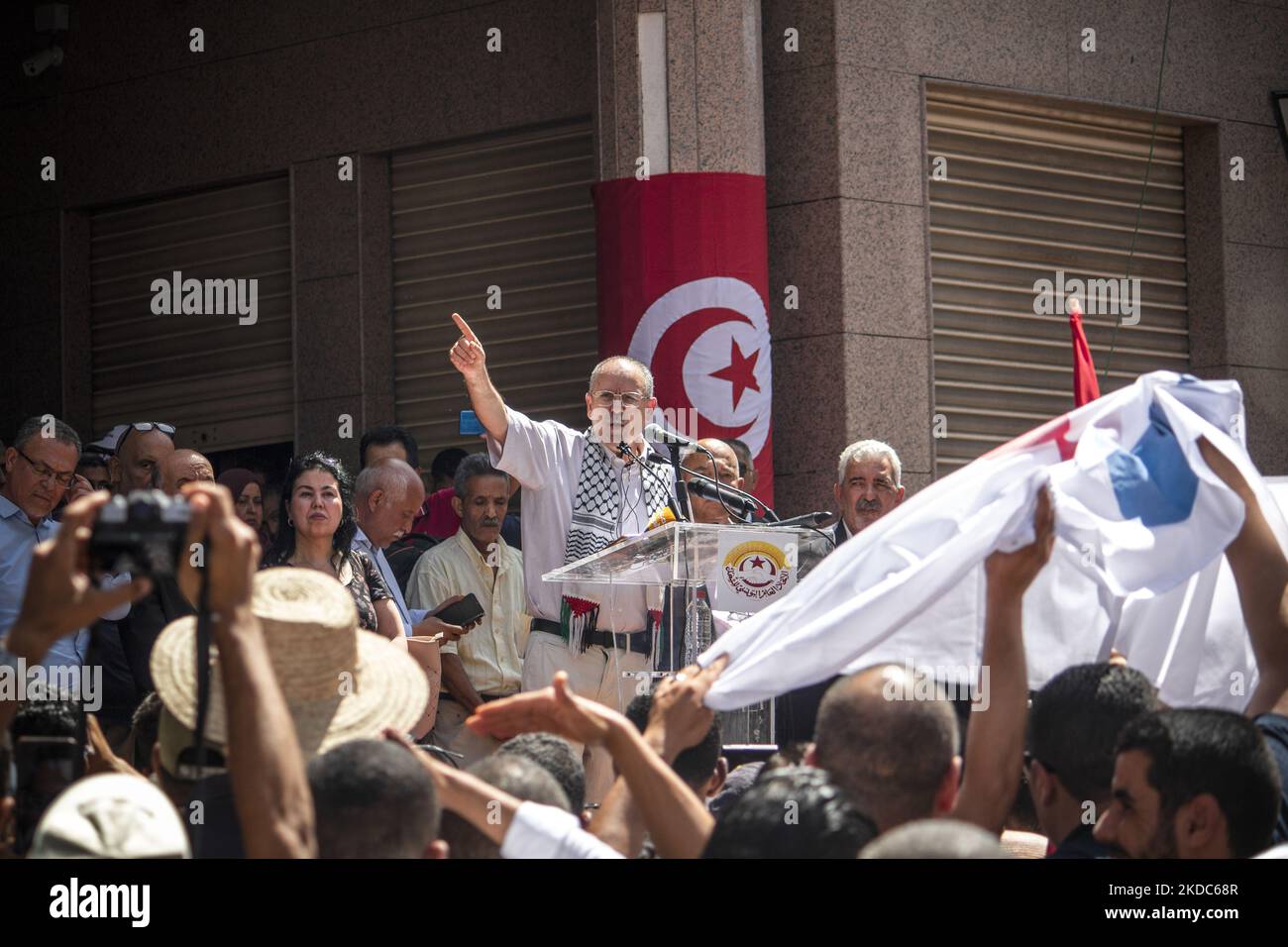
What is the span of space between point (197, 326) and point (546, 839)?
970 centimetres

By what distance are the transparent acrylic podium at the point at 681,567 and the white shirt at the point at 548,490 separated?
750 millimetres

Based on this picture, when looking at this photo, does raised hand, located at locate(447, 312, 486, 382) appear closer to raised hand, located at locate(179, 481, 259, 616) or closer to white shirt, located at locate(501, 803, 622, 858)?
white shirt, located at locate(501, 803, 622, 858)

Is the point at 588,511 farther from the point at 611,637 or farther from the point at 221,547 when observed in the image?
the point at 221,547

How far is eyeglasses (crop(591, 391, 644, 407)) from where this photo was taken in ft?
22.3

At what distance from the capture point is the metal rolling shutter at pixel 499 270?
1101 centimetres

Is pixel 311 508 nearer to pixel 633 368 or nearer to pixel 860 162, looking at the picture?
pixel 633 368

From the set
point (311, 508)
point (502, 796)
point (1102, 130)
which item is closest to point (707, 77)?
point (1102, 130)

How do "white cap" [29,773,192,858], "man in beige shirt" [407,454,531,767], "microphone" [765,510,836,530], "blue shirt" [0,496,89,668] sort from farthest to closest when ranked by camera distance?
1. "man in beige shirt" [407,454,531,767]
2. "blue shirt" [0,496,89,668]
3. "microphone" [765,510,836,530]
4. "white cap" [29,773,192,858]

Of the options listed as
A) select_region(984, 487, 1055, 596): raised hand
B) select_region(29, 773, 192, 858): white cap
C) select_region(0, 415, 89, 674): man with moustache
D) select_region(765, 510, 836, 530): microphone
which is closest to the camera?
select_region(29, 773, 192, 858): white cap

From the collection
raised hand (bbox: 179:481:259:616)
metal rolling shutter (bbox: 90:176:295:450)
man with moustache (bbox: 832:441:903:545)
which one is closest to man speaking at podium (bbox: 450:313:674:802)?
man with moustache (bbox: 832:441:903:545)

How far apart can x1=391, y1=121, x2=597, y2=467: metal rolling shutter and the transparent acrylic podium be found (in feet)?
15.5

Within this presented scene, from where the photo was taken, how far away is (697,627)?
607 cm

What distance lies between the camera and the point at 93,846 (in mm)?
2803

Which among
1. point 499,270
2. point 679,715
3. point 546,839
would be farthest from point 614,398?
point 499,270
